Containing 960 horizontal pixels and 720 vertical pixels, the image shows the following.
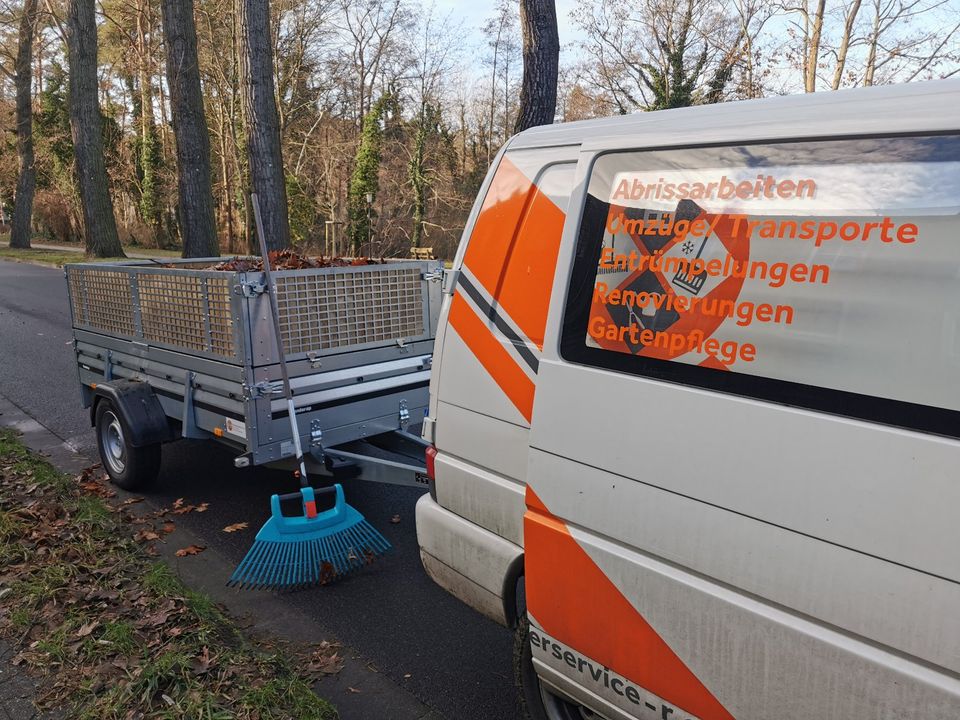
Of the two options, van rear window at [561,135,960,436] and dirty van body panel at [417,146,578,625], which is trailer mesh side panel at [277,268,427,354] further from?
van rear window at [561,135,960,436]

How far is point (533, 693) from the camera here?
2.87 m

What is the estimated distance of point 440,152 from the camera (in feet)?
109

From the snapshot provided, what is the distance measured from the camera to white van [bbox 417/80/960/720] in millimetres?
1735

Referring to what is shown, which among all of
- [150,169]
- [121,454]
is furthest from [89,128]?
[121,454]

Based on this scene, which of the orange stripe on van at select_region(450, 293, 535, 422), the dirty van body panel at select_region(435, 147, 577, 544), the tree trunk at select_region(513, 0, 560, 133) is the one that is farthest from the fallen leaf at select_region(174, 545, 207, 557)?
the tree trunk at select_region(513, 0, 560, 133)

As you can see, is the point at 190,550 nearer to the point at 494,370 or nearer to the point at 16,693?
the point at 16,693

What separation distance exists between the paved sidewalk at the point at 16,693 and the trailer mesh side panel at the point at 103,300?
2.74 m

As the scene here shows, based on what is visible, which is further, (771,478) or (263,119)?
(263,119)

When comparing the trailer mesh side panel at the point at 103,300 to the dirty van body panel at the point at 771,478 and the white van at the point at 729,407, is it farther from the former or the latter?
the dirty van body panel at the point at 771,478

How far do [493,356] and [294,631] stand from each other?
6.70 feet

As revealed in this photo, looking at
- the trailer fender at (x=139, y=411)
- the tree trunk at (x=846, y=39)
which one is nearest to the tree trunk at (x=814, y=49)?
the tree trunk at (x=846, y=39)

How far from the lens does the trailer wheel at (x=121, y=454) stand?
18.0 feet

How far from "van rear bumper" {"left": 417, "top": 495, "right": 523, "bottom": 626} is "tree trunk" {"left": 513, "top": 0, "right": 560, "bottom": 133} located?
765 centimetres

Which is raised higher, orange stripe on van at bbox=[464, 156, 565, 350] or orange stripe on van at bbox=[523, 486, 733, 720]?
orange stripe on van at bbox=[464, 156, 565, 350]
